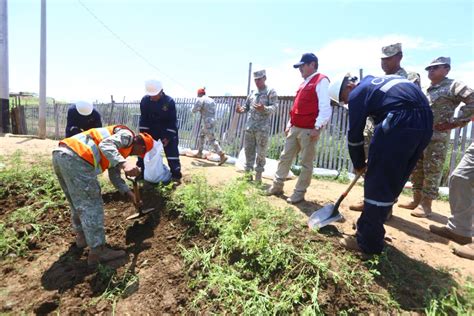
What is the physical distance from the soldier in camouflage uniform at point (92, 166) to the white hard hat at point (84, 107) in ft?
4.45

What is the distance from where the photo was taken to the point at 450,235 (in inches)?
132

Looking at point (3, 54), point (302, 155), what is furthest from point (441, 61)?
point (3, 54)

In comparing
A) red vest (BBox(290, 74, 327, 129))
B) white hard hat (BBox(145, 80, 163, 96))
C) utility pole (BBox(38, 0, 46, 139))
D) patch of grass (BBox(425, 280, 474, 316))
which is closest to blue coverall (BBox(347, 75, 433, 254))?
patch of grass (BBox(425, 280, 474, 316))

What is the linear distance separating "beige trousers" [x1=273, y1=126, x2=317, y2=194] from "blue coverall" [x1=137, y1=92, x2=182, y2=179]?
165cm

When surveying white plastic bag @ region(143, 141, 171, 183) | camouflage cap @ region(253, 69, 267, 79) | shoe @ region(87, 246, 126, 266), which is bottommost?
shoe @ region(87, 246, 126, 266)

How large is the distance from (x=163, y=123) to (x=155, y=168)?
2.70ft

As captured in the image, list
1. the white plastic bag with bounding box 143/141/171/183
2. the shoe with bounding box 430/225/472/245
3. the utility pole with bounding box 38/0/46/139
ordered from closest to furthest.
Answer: the shoe with bounding box 430/225/472/245, the white plastic bag with bounding box 143/141/171/183, the utility pole with bounding box 38/0/46/139

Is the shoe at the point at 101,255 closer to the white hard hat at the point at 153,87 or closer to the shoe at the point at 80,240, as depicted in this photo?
the shoe at the point at 80,240

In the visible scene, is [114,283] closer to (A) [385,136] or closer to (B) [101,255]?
(B) [101,255]

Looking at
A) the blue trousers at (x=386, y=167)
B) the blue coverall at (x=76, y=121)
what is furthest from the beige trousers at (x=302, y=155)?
the blue coverall at (x=76, y=121)

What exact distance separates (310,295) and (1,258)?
3371 mm

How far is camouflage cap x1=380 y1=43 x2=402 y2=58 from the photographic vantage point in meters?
3.25

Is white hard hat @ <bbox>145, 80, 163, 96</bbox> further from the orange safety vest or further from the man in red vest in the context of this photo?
the man in red vest

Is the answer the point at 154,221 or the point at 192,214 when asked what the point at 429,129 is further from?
the point at 154,221
